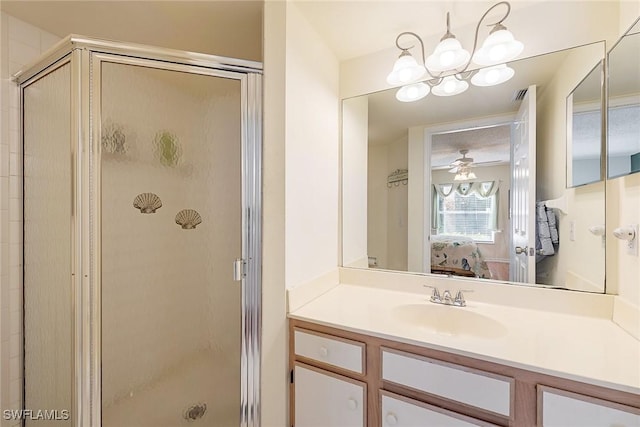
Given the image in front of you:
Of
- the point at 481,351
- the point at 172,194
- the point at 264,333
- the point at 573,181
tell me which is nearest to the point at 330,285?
the point at 264,333

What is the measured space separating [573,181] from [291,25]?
147 centimetres

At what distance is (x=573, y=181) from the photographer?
1215mm

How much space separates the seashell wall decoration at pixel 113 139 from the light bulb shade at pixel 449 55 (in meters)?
1.52

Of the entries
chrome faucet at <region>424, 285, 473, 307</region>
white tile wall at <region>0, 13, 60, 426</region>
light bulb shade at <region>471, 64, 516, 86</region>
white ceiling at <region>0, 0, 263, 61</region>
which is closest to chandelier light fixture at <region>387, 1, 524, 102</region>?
light bulb shade at <region>471, 64, 516, 86</region>

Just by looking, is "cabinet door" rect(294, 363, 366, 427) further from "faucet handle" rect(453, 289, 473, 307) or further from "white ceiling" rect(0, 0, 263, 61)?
"white ceiling" rect(0, 0, 263, 61)

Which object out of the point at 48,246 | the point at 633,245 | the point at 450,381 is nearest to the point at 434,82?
the point at 633,245

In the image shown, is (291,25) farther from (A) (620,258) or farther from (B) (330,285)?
(A) (620,258)

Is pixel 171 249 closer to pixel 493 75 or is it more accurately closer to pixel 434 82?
pixel 434 82

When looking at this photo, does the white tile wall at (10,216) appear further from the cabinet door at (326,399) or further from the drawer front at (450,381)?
the drawer front at (450,381)

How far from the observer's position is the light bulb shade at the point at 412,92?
1506mm

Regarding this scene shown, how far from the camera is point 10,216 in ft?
4.63

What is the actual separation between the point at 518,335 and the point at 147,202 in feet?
5.46

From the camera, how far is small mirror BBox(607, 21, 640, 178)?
96 centimetres

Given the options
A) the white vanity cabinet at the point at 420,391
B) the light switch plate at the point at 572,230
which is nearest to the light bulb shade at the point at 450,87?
the light switch plate at the point at 572,230
